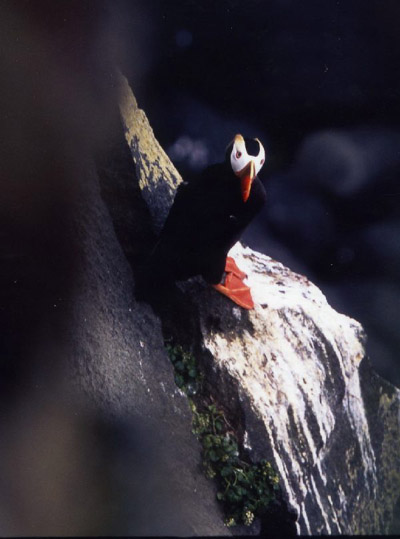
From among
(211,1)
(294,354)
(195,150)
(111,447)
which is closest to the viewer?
(111,447)

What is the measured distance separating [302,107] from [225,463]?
69.8 inches

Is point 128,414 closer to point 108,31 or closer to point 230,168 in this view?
point 230,168

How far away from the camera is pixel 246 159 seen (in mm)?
1651

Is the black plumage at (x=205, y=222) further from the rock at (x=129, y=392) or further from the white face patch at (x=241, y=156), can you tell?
the rock at (x=129, y=392)

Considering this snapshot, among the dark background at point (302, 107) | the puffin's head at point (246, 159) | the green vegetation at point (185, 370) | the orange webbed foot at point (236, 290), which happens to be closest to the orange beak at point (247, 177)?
the puffin's head at point (246, 159)

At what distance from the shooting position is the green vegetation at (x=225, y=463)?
1.93 meters

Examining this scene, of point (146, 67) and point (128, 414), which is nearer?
point (128, 414)

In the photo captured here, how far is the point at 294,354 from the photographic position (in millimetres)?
2346

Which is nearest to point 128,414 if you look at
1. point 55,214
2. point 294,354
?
point 55,214

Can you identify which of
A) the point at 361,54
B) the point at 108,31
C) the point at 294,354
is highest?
the point at 361,54

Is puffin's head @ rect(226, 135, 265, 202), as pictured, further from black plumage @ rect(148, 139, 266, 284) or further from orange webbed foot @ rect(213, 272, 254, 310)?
orange webbed foot @ rect(213, 272, 254, 310)

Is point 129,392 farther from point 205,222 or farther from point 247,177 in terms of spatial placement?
point 247,177

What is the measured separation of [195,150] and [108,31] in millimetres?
706

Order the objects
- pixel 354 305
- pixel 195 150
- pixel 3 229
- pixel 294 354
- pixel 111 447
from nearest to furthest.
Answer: pixel 3 229 < pixel 111 447 < pixel 195 150 < pixel 294 354 < pixel 354 305
